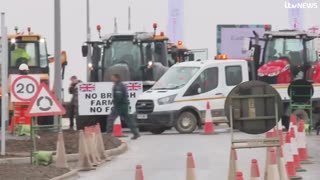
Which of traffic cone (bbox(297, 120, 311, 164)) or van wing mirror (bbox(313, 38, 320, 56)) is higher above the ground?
van wing mirror (bbox(313, 38, 320, 56))

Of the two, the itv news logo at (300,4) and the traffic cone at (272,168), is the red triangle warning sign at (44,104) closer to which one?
the traffic cone at (272,168)

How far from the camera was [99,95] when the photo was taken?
26922mm

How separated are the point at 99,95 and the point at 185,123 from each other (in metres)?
3.14

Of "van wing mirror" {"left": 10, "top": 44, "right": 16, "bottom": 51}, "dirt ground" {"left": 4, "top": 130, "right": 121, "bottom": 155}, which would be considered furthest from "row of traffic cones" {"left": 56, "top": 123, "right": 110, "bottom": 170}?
"van wing mirror" {"left": 10, "top": 44, "right": 16, "bottom": 51}

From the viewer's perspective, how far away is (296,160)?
15398 millimetres

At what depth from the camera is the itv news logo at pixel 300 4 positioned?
4531 cm

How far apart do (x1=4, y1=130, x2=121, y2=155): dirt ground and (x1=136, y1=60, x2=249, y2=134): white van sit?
13.1ft

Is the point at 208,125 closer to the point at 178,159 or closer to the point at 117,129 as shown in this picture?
the point at 117,129

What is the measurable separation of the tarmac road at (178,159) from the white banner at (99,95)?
2775 mm

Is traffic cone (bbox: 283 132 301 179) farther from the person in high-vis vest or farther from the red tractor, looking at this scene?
the person in high-vis vest

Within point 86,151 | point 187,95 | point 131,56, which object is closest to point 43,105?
point 86,151

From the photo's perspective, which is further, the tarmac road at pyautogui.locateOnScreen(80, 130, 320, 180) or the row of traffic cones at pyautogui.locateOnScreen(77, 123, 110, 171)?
the row of traffic cones at pyautogui.locateOnScreen(77, 123, 110, 171)

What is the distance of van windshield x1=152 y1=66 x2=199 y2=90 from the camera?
26078 millimetres

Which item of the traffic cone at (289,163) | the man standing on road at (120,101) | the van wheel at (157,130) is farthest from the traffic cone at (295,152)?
→ the van wheel at (157,130)
